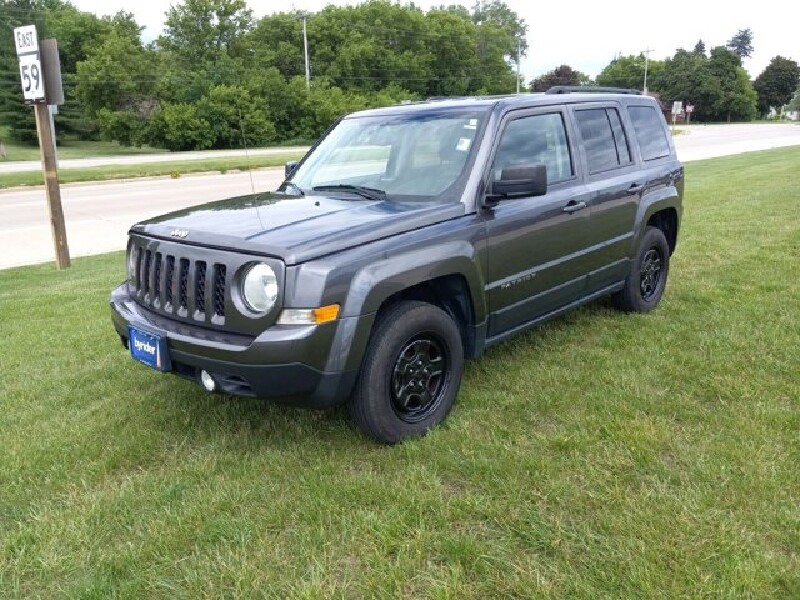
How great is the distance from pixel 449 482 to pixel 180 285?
5.27 feet

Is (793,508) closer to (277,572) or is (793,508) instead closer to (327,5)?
(277,572)

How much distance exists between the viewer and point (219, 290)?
3162mm

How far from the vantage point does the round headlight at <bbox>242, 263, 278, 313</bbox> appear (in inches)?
121

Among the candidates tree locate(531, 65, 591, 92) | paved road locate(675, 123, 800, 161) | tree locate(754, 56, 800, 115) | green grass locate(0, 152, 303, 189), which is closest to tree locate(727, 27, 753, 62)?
tree locate(754, 56, 800, 115)

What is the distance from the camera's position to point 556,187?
4422 mm

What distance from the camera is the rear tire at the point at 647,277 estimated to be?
5.41 metres

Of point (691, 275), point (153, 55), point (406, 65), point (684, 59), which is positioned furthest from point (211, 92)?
point (684, 59)

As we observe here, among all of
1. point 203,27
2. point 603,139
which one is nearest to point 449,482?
point 603,139

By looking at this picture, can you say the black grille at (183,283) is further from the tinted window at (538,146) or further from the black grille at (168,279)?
the tinted window at (538,146)

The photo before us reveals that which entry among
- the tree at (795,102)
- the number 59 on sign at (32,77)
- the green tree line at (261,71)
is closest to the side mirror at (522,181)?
the number 59 on sign at (32,77)

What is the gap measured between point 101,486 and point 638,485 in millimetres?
2477

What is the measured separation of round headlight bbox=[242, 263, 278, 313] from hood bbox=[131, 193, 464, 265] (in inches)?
3.4

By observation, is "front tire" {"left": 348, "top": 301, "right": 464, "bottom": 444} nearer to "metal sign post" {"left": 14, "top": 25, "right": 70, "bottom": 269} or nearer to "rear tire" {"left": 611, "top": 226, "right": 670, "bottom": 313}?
"rear tire" {"left": 611, "top": 226, "right": 670, "bottom": 313}

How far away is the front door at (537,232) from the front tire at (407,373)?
449mm
